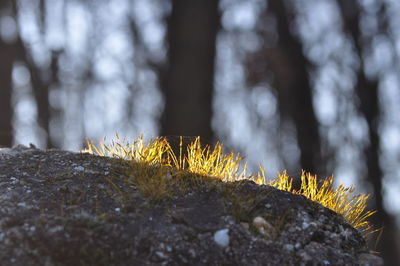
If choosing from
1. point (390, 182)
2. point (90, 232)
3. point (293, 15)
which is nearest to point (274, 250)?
point (90, 232)

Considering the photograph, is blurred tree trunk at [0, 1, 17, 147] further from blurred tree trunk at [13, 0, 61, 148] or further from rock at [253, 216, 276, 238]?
rock at [253, 216, 276, 238]

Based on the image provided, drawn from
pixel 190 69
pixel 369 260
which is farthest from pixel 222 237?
pixel 190 69

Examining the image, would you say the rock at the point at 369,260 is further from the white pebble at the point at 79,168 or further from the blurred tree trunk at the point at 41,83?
the blurred tree trunk at the point at 41,83

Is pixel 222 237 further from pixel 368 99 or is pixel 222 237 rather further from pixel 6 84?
pixel 6 84

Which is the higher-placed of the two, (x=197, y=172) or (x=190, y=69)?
(x=190, y=69)

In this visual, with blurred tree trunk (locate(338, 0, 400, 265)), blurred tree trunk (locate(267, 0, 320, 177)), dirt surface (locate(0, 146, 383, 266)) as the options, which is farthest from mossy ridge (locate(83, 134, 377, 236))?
blurred tree trunk (locate(338, 0, 400, 265))

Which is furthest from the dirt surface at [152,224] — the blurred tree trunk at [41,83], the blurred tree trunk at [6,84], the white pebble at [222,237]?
the blurred tree trunk at [41,83]

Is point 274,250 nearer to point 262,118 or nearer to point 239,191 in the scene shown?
point 239,191
